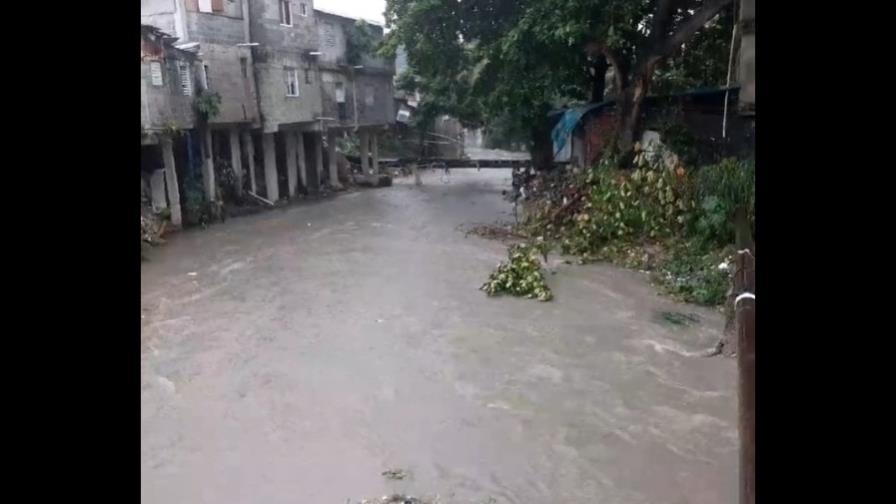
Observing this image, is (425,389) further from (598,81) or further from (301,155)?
(301,155)

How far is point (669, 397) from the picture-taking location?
25.7 feet

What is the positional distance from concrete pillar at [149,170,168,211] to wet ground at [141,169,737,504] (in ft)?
14.0

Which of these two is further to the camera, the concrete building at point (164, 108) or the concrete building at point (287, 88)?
the concrete building at point (287, 88)

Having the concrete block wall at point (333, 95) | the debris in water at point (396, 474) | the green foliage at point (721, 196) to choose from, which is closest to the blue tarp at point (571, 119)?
the green foliage at point (721, 196)

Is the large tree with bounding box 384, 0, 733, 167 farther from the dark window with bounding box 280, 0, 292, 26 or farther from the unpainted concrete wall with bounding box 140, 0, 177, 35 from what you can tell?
the unpainted concrete wall with bounding box 140, 0, 177, 35

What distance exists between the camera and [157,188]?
60.2ft

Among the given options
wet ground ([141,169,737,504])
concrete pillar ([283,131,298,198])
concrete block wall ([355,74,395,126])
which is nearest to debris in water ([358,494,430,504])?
wet ground ([141,169,737,504])

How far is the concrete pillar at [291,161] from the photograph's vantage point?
2494 cm

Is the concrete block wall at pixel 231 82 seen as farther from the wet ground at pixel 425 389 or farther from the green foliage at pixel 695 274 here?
the green foliage at pixel 695 274

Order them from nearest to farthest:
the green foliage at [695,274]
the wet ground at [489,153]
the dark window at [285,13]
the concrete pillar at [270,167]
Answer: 1. the green foliage at [695,274]
2. the dark window at [285,13]
3. the concrete pillar at [270,167]
4. the wet ground at [489,153]
